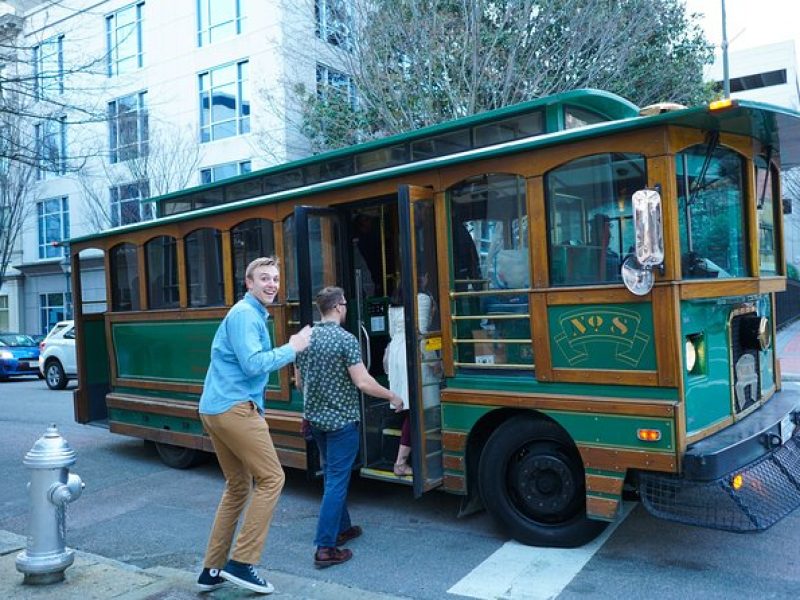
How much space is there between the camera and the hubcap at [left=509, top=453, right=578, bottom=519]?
469 cm

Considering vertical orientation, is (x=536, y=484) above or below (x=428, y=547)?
above

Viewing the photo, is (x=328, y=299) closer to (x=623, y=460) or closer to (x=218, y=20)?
(x=623, y=460)

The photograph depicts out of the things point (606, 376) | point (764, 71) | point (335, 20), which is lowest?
point (606, 376)

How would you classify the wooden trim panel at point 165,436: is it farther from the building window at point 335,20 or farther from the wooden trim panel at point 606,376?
the building window at point 335,20

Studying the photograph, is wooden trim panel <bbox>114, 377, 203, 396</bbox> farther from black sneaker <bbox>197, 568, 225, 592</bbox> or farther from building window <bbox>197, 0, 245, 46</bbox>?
building window <bbox>197, 0, 245, 46</bbox>

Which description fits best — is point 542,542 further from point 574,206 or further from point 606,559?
point 574,206

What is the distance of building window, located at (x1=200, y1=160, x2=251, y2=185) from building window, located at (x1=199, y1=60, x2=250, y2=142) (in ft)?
3.11

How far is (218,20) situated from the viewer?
74.0 ft

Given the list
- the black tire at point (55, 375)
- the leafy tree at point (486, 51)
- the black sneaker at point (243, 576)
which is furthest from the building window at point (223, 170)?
the black sneaker at point (243, 576)

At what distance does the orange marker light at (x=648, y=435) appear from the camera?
4.18 metres

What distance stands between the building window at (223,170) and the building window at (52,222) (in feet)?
30.4

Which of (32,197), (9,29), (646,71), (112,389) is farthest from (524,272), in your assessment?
(32,197)

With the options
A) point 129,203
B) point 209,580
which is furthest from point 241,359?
point 129,203

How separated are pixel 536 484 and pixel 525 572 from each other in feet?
2.02
